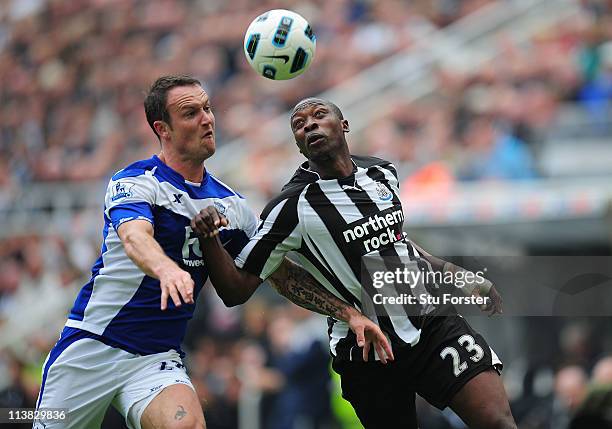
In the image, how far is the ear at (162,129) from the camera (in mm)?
6805

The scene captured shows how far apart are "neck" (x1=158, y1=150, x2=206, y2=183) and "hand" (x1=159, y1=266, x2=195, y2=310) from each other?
1.20m

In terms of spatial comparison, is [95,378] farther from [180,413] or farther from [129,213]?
[129,213]

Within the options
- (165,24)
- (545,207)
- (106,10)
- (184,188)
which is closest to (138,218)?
(184,188)

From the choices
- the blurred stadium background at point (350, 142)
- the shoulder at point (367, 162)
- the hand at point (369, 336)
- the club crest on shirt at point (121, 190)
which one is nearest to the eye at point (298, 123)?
the shoulder at point (367, 162)

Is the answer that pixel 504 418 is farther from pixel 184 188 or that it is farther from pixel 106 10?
pixel 106 10

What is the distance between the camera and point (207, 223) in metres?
6.32

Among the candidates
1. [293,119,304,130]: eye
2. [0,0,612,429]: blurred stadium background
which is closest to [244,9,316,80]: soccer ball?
[293,119,304,130]: eye

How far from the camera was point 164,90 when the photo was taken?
683 centimetres

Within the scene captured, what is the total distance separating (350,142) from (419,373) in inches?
344

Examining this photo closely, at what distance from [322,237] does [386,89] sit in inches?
376

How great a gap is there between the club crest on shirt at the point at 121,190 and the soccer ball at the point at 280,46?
1419mm

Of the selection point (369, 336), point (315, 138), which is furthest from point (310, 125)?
point (369, 336)

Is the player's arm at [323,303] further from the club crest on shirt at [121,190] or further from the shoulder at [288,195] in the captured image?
the club crest on shirt at [121,190]

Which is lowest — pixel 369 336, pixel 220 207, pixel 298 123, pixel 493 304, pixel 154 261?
pixel 369 336
